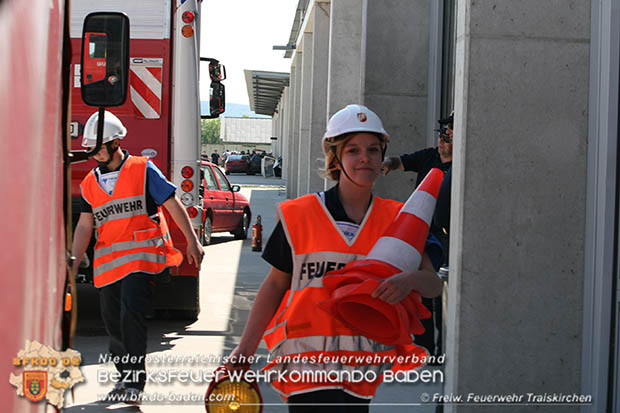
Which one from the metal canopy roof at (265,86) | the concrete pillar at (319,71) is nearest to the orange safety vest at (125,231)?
the concrete pillar at (319,71)

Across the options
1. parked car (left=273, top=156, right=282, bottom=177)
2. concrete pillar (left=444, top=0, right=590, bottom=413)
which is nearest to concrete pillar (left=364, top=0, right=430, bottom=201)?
concrete pillar (left=444, top=0, right=590, bottom=413)

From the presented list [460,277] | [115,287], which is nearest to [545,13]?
[460,277]

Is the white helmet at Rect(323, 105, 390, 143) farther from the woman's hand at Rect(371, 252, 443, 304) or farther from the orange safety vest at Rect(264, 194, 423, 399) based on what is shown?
the woman's hand at Rect(371, 252, 443, 304)

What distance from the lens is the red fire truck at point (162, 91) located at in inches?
321

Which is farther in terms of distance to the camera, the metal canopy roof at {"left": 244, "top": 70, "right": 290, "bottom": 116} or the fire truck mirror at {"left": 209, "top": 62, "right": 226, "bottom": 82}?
the metal canopy roof at {"left": 244, "top": 70, "right": 290, "bottom": 116}

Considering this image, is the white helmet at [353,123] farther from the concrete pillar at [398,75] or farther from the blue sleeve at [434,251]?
the concrete pillar at [398,75]

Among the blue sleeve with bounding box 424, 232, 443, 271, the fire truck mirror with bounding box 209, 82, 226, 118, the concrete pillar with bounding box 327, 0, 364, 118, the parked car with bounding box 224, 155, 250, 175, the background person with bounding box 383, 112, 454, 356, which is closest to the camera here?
the blue sleeve with bounding box 424, 232, 443, 271

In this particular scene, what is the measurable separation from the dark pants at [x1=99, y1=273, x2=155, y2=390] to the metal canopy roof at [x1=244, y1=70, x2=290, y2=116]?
1268 inches

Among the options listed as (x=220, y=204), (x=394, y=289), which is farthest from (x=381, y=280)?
(x=220, y=204)

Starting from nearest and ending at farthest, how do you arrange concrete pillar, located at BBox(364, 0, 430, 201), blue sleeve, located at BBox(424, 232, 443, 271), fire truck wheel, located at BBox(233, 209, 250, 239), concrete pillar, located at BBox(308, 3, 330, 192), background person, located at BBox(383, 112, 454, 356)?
blue sleeve, located at BBox(424, 232, 443, 271) < background person, located at BBox(383, 112, 454, 356) < concrete pillar, located at BBox(364, 0, 430, 201) < fire truck wheel, located at BBox(233, 209, 250, 239) < concrete pillar, located at BBox(308, 3, 330, 192)

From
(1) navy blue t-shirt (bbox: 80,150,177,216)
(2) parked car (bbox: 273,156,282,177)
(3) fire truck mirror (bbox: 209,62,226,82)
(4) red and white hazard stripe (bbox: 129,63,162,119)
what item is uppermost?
(2) parked car (bbox: 273,156,282,177)

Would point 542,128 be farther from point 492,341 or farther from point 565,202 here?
point 492,341

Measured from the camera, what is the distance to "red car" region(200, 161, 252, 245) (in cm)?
1655

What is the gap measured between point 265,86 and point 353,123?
41001 millimetres
